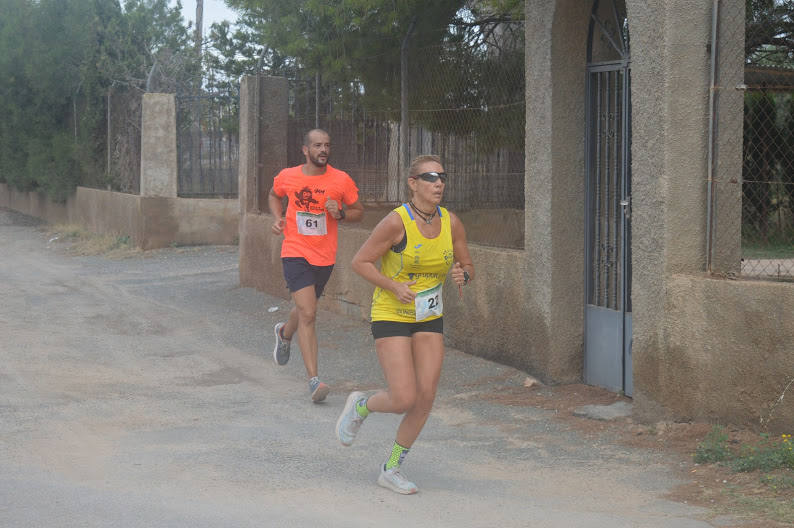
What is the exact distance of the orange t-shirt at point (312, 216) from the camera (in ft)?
26.4

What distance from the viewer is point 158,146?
61.0 feet

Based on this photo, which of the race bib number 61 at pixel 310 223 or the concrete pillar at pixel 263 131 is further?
the concrete pillar at pixel 263 131

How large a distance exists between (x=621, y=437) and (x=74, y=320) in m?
6.82

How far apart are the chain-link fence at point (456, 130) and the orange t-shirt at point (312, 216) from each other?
133 centimetres

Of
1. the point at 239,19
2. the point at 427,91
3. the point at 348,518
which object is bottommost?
the point at 348,518

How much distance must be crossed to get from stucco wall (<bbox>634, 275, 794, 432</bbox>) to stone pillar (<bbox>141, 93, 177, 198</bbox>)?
13.2 m

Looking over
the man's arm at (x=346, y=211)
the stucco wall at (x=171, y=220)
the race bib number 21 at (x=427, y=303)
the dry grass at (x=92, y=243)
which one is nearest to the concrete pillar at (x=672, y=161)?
the race bib number 21 at (x=427, y=303)

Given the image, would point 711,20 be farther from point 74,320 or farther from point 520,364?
point 74,320

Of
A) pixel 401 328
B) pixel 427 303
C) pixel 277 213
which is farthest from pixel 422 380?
pixel 277 213

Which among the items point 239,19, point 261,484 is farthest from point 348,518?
point 239,19

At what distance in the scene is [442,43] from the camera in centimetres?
957

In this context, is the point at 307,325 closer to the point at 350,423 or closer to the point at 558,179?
the point at 558,179

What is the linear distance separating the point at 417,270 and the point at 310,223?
2791 millimetres

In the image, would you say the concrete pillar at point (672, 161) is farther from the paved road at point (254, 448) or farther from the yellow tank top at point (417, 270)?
the yellow tank top at point (417, 270)
